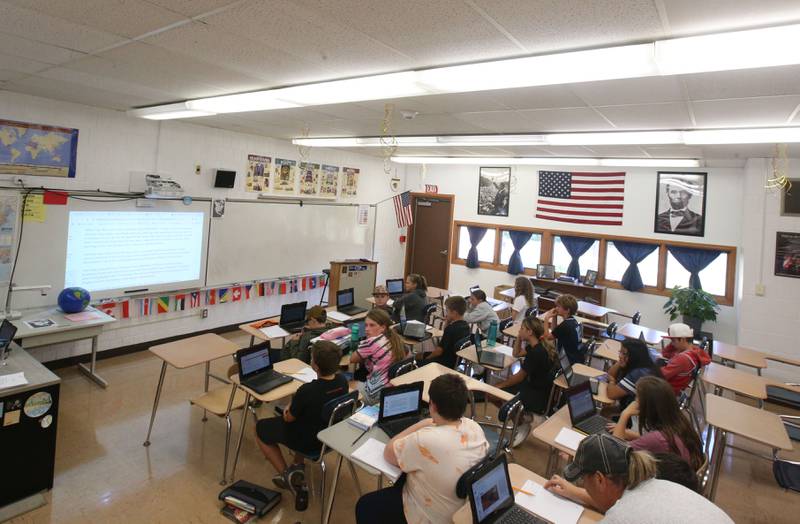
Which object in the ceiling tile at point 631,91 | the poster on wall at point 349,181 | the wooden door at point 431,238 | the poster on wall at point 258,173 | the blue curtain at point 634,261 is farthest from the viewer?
the wooden door at point 431,238

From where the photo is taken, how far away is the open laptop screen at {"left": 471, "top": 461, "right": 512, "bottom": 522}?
199 cm

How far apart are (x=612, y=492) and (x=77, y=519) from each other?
10.9 feet

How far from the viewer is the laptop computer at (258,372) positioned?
11.2ft

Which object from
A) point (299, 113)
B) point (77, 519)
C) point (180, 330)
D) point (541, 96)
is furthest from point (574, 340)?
point (180, 330)

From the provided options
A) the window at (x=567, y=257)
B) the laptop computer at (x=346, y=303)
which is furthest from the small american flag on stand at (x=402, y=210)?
the window at (x=567, y=257)

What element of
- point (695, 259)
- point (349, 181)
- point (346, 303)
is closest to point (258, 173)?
point (349, 181)

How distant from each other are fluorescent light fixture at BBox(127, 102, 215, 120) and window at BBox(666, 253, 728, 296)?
24.7ft

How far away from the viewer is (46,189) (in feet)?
16.4

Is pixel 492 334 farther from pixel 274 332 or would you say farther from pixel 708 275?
pixel 708 275

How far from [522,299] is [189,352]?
447 cm

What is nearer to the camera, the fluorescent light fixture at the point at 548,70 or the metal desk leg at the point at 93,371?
the fluorescent light fixture at the point at 548,70

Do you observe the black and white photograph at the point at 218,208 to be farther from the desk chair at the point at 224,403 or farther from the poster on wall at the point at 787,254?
the poster on wall at the point at 787,254

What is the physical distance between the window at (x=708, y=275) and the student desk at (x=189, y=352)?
7.22 m

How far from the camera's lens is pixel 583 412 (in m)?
3.22
